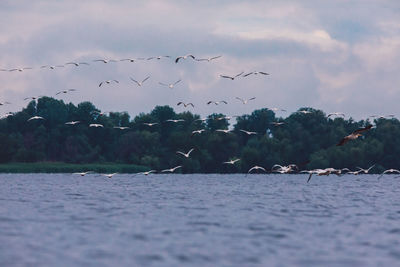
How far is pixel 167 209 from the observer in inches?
2005

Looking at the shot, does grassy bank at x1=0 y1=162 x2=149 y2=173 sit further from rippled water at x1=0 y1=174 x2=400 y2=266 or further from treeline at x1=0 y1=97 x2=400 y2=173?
rippled water at x1=0 y1=174 x2=400 y2=266

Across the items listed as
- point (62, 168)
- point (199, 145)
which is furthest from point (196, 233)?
point (199, 145)

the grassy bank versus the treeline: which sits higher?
the treeline

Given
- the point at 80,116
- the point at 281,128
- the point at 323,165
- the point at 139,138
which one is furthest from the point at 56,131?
the point at 323,165

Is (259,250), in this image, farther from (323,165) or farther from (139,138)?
(139,138)

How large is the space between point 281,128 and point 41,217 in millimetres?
145013

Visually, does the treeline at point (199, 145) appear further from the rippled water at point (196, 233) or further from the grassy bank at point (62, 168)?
the rippled water at point (196, 233)

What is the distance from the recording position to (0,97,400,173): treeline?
16212cm

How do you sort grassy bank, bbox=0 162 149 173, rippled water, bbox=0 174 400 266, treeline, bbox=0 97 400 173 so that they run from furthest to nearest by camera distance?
treeline, bbox=0 97 400 173, grassy bank, bbox=0 162 149 173, rippled water, bbox=0 174 400 266

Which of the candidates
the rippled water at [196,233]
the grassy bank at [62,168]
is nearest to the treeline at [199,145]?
the grassy bank at [62,168]

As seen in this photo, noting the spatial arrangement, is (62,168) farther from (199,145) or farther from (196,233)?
(196,233)

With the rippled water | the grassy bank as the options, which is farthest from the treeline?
the rippled water

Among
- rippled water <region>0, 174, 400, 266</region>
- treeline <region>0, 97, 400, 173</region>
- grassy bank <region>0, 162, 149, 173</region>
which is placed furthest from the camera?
treeline <region>0, 97, 400, 173</region>

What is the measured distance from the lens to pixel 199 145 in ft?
551
